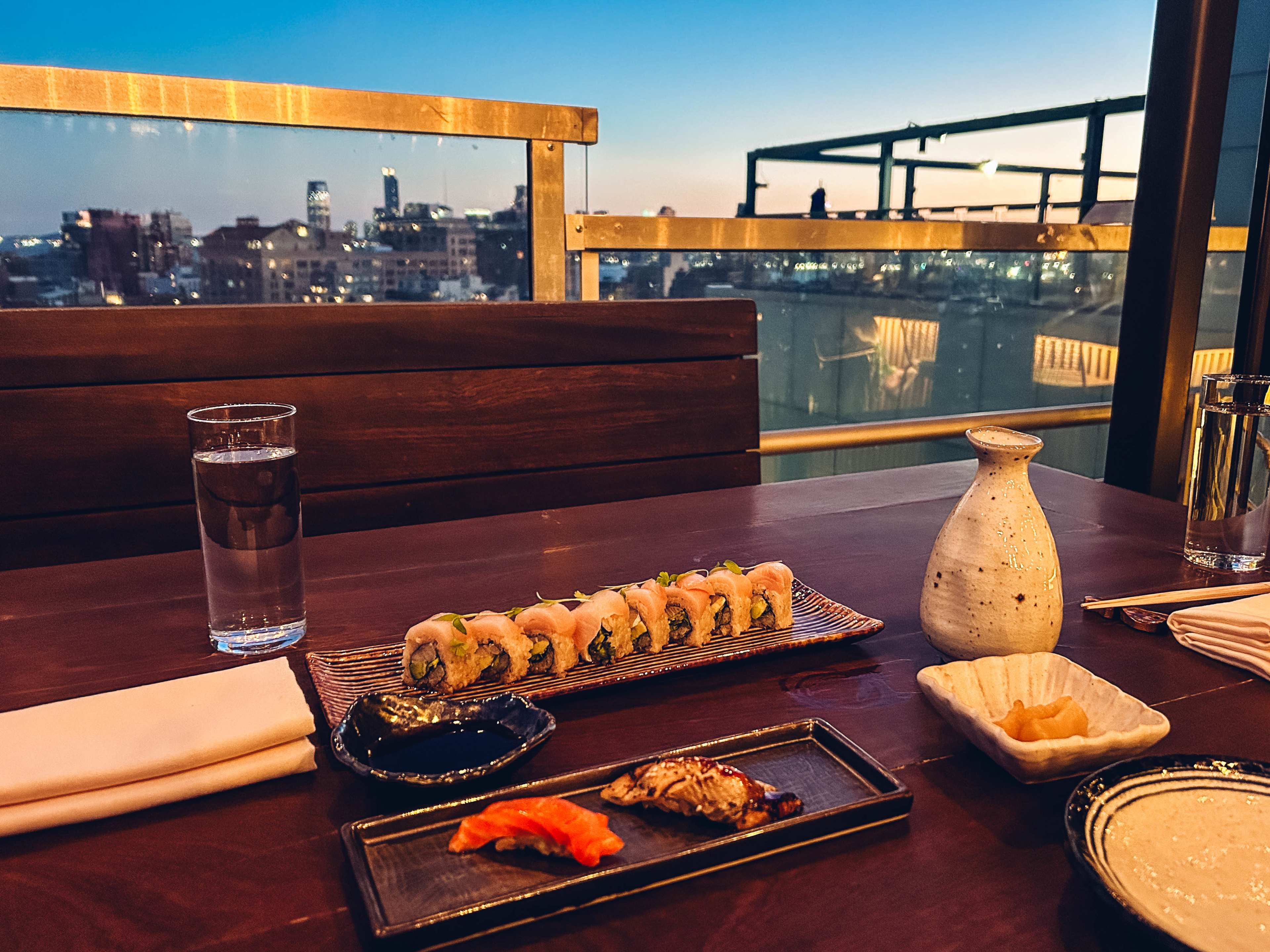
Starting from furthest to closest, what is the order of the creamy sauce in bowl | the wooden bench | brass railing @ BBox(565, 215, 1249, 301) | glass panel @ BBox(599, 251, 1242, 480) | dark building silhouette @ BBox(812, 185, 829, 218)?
dark building silhouette @ BBox(812, 185, 829, 218) < glass panel @ BBox(599, 251, 1242, 480) < brass railing @ BBox(565, 215, 1249, 301) < the wooden bench < the creamy sauce in bowl

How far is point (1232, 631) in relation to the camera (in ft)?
2.91

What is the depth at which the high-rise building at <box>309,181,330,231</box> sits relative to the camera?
6.20 ft

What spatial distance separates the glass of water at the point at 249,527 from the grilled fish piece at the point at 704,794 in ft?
1.49

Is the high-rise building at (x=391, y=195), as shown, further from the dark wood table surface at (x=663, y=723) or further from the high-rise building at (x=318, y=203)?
the dark wood table surface at (x=663, y=723)

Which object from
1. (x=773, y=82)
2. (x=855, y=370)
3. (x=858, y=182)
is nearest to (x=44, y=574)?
(x=855, y=370)

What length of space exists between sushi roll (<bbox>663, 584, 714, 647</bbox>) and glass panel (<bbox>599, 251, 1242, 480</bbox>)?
1306mm

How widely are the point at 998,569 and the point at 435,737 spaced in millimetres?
518

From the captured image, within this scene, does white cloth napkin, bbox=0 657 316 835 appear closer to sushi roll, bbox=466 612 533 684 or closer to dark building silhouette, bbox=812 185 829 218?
sushi roll, bbox=466 612 533 684

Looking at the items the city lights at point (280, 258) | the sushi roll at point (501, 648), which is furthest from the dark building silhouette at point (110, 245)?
the sushi roll at point (501, 648)

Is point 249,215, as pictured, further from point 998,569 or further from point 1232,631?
point 1232,631

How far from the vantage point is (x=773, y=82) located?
25.3 feet

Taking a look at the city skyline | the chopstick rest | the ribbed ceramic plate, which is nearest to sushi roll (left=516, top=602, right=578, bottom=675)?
the ribbed ceramic plate

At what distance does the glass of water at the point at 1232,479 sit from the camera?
1.11 m

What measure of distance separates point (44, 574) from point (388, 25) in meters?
6.61
